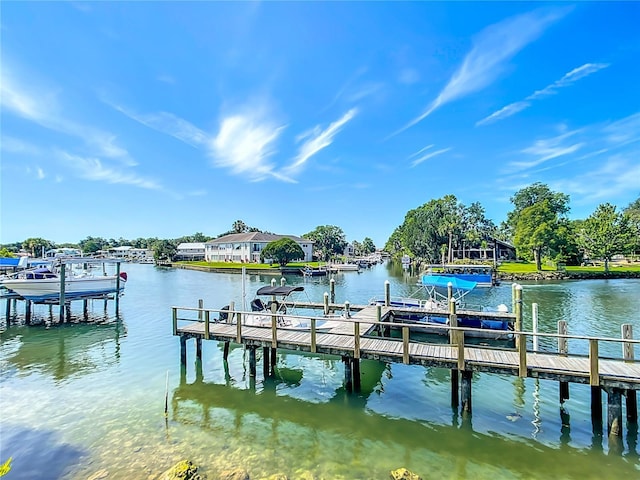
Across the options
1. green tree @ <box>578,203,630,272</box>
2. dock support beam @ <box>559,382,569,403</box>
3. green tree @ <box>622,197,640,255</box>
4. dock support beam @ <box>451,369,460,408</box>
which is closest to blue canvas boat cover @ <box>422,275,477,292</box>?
dock support beam @ <box>559,382,569,403</box>

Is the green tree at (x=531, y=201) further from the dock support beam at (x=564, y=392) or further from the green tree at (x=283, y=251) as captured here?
the dock support beam at (x=564, y=392)

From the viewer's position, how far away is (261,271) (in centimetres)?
7244

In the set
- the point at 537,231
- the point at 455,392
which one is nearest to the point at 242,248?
the point at 537,231

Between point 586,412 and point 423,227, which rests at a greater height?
point 423,227

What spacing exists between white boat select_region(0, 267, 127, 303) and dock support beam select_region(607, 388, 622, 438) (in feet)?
99.9

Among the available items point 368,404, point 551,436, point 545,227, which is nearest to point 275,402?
point 368,404

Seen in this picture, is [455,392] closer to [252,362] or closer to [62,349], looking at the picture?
[252,362]

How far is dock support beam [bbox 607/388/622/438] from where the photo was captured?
834 cm

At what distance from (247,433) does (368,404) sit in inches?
149

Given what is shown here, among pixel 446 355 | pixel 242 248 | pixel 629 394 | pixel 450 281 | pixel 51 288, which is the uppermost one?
pixel 242 248

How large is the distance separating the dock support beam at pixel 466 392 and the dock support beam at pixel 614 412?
3104 millimetres

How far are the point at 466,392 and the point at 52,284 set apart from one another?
2801 centimetres

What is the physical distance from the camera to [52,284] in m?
25.2

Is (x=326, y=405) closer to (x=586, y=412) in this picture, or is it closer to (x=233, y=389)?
(x=233, y=389)
